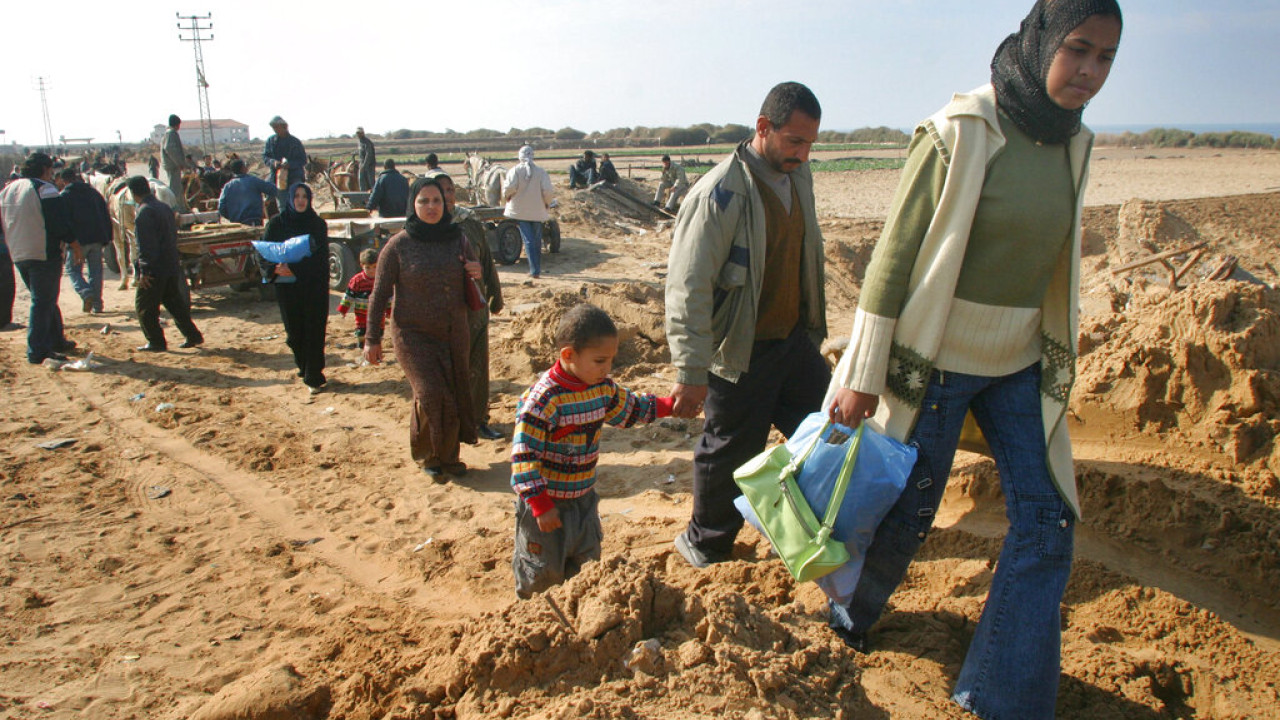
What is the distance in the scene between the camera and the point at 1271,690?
8.79 ft

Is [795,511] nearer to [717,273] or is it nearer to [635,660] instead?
[635,660]

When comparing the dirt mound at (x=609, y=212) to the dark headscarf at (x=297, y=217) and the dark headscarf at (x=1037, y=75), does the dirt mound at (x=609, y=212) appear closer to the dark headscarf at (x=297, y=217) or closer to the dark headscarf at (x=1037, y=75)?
the dark headscarf at (x=297, y=217)

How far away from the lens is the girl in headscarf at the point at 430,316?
523cm

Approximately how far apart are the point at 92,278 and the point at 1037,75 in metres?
12.0

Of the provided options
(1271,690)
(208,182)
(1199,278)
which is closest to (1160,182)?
(1199,278)

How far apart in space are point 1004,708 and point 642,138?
244 ft

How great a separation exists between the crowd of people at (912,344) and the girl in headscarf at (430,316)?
7.28ft

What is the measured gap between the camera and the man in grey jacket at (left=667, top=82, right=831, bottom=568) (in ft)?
10.5

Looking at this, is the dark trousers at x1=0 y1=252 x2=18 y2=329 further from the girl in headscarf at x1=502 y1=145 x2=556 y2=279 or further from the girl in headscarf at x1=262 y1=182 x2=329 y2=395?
the girl in headscarf at x1=502 y1=145 x2=556 y2=279

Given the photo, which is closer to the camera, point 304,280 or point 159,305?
point 304,280

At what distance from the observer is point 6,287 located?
30.3 feet

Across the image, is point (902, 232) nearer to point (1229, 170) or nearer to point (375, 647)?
point (375, 647)

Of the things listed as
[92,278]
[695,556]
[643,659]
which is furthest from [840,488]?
[92,278]

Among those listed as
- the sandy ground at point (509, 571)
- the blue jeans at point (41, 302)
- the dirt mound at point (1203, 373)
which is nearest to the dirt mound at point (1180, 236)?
the sandy ground at point (509, 571)
